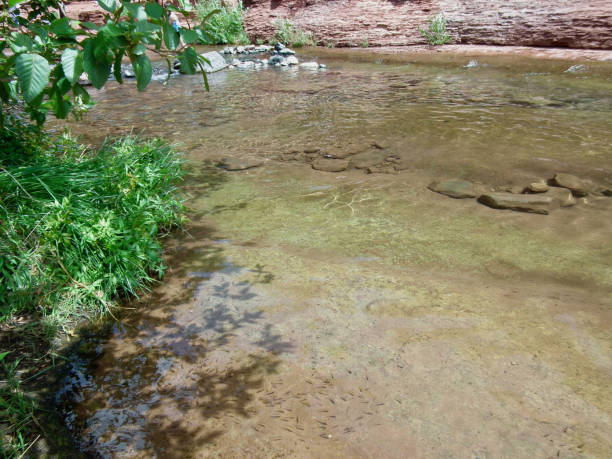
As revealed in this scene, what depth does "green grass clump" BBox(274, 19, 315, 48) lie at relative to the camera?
62.4ft

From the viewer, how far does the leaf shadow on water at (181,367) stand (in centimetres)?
221

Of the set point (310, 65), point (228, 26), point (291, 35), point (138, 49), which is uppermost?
point (228, 26)

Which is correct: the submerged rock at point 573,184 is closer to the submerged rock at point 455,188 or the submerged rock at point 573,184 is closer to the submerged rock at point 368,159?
the submerged rock at point 455,188

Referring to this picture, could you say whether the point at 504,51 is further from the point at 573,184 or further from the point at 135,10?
the point at 135,10

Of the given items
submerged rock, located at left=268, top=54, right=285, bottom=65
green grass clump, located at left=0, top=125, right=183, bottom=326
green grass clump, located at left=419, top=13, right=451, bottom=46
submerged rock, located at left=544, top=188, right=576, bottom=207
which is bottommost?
submerged rock, located at left=544, top=188, right=576, bottom=207

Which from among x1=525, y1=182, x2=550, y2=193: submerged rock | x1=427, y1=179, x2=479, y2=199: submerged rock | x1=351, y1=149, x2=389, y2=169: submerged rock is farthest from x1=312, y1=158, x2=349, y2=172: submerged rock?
x1=525, y1=182, x2=550, y2=193: submerged rock

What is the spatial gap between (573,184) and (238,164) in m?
4.13

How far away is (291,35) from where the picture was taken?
19.5 meters

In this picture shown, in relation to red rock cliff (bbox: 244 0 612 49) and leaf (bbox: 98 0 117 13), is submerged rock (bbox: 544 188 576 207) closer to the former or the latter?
leaf (bbox: 98 0 117 13)

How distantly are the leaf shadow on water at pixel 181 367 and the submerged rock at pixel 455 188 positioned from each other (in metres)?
2.45

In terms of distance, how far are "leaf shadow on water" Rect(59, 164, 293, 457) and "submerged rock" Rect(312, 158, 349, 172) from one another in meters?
2.63

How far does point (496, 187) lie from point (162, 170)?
367 cm

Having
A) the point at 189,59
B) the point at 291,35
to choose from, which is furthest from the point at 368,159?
the point at 291,35

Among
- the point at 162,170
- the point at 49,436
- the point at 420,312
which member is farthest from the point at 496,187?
the point at 49,436
